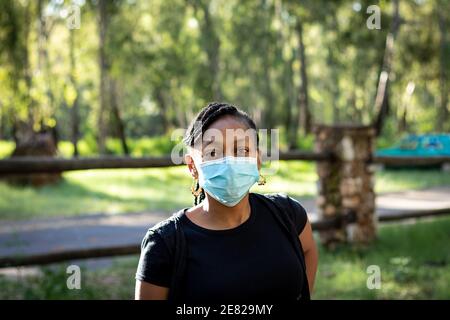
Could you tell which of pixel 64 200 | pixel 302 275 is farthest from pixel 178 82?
pixel 302 275

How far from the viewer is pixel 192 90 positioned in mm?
34250

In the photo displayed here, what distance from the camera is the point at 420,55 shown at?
94.7 feet

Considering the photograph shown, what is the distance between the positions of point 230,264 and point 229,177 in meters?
0.28

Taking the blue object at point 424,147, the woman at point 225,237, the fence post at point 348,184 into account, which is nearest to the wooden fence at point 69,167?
the fence post at point 348,184

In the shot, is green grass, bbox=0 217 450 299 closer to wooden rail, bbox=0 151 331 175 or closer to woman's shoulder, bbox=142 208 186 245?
wooden rail, bbox=0 151 331 175

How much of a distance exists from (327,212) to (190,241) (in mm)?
5276

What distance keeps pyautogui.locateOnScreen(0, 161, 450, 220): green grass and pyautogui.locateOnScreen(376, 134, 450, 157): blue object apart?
2.68 m

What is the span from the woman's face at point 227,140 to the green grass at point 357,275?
10.2ft

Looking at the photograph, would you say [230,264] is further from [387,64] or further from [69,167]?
[387,64]

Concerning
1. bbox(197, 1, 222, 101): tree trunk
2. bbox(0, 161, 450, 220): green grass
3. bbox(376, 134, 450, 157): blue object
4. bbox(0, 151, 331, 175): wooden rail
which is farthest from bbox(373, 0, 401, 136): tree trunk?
bbox(0, 151, 331, 175): wooden rail

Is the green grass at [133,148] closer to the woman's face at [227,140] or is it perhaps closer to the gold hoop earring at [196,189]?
the gold hoop earring at [196,189]

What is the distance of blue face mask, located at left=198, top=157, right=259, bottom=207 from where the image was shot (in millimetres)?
2131

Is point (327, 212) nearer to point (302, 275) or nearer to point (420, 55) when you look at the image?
point (302, 275)
